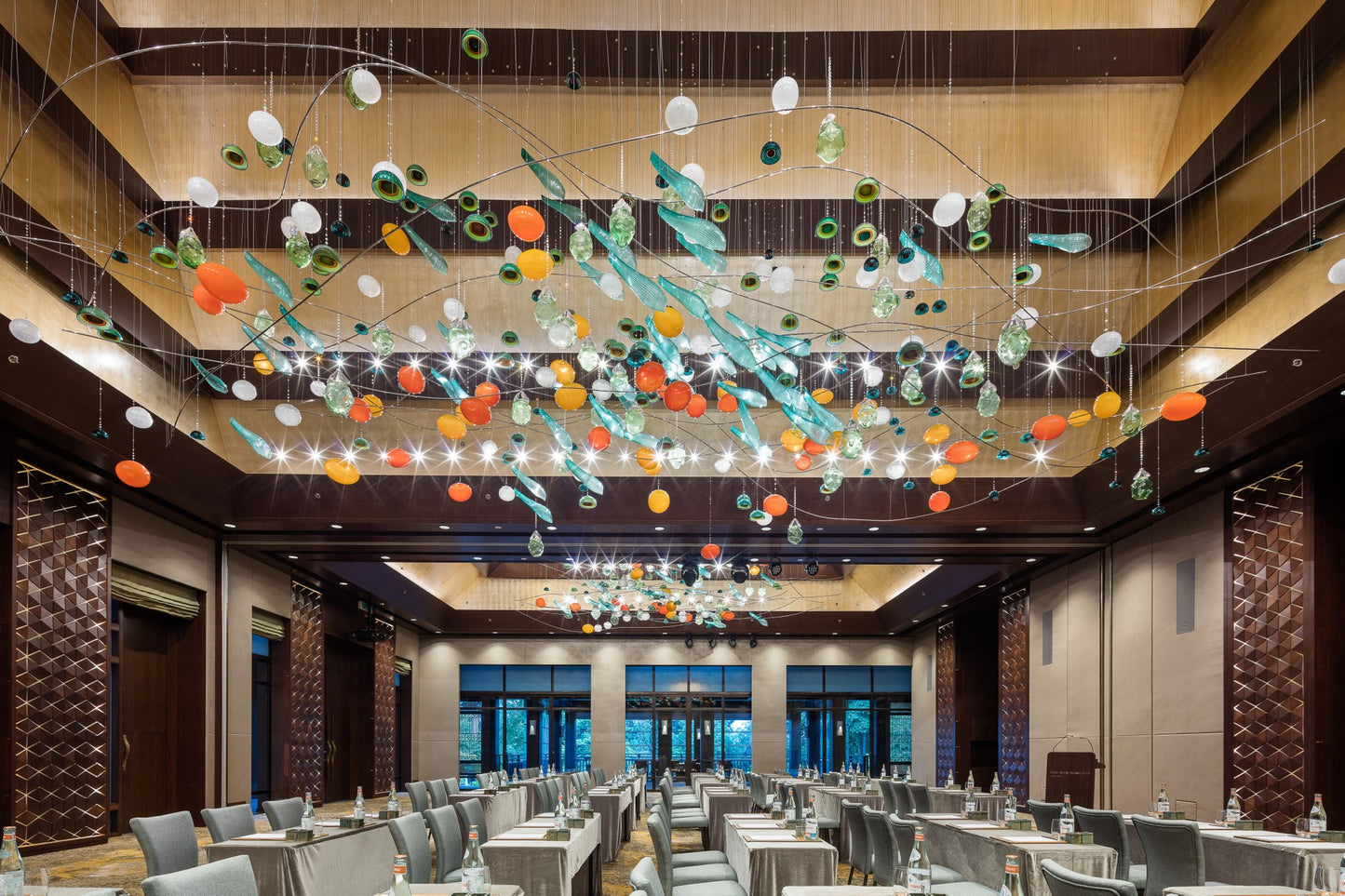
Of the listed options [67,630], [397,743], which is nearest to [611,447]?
[67,630]

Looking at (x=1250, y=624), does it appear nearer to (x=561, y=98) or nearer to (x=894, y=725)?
(x=561, y=98)

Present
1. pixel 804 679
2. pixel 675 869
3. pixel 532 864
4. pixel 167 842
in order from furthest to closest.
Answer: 1. pixel 804 679
2. pixel 675 869
3. pixel 532 864
4. pixel 167 842

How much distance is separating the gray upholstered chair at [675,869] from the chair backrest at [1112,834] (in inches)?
98.4

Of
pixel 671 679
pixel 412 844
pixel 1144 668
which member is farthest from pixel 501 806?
pixel 671 679

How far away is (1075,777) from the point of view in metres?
11.7

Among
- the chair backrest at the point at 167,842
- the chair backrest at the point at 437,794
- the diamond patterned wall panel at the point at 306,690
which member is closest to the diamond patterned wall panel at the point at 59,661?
the chair backrest at the point at 437,794

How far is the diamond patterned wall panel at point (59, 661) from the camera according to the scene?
27.8 ft

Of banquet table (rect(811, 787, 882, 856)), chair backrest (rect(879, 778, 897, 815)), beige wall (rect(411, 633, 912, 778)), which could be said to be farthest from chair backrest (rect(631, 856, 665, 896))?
beige wall (rect(411, 633, 912, 778))

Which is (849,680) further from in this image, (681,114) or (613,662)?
(681,114)

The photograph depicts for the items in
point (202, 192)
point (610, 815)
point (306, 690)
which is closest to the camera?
point (202, 192)

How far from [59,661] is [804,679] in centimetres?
1663

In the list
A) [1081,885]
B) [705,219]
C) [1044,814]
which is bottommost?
[1044,814]

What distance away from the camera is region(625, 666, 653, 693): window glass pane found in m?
22.8

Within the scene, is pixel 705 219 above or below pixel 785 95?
above
